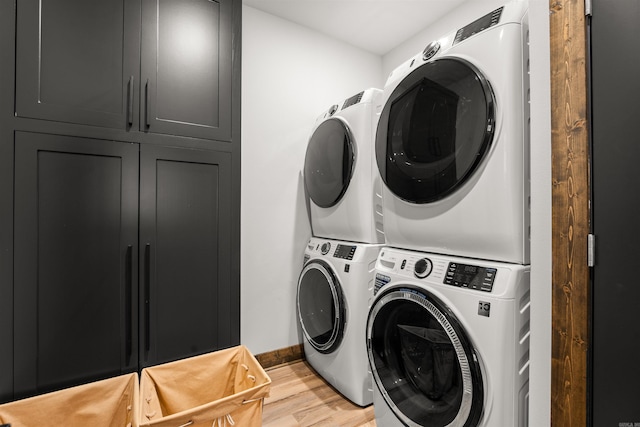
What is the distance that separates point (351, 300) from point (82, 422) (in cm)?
137

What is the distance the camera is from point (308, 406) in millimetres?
1761

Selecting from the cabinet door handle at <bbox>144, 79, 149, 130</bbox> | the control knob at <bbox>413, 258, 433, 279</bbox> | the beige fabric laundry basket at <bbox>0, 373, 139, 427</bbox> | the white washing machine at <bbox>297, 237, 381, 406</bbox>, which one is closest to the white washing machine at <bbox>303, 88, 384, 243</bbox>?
the white washing machine at <bbox>297, 237, 381, 406</bbox>

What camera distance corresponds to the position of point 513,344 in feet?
3.25

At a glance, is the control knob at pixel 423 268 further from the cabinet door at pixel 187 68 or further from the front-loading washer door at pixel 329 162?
the cabinet door at pixel 187 68

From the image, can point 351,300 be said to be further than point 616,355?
Yes

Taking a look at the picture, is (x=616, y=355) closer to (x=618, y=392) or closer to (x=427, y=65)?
(x=618, y=392)

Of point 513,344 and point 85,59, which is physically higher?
point 85,59

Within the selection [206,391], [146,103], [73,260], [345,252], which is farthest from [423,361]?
[146,103]

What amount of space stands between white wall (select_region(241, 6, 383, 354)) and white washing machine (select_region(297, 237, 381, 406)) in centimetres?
33

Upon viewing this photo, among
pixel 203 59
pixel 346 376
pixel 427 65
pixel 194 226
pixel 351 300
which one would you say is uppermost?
pixel 203 59

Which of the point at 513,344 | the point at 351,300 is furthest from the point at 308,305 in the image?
the point at 513,344

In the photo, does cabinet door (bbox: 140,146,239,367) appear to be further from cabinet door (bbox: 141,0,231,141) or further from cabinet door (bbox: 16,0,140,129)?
cabinet door (bbox: 16,0,140,129)

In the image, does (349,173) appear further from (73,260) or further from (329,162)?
(73,260)

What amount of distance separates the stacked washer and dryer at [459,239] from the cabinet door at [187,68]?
102 cm
